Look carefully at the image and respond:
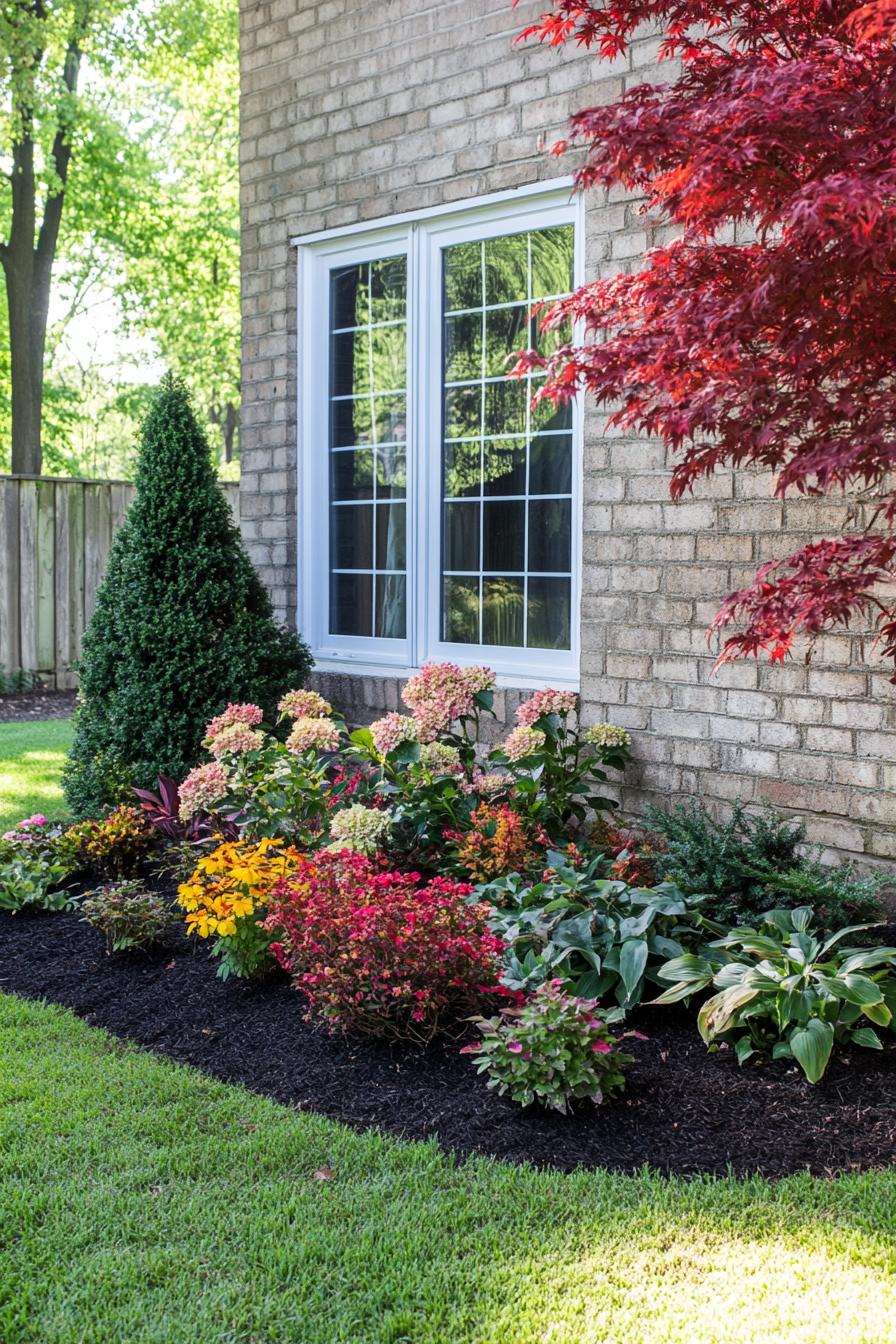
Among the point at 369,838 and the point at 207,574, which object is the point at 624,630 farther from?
the point at 207,574

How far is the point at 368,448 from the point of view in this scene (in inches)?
250

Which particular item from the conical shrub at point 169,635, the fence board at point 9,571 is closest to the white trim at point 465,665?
the conical shrub at point 169,635

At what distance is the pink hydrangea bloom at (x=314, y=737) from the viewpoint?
4.82 metres

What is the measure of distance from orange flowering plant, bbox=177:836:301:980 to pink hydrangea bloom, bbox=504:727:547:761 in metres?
1.06

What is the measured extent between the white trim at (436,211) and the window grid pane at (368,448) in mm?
172

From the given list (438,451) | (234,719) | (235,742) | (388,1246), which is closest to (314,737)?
(235,742)

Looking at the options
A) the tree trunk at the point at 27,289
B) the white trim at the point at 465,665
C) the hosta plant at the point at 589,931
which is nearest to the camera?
the hosta plant at the point at 589,931

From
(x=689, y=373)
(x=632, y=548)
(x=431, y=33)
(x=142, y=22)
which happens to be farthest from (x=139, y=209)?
(x=689, y=373)

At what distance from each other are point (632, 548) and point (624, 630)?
34 centimetres

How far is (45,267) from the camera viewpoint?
48.9 ft

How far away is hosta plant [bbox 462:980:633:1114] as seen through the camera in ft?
9.89

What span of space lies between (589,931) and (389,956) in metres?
0.66

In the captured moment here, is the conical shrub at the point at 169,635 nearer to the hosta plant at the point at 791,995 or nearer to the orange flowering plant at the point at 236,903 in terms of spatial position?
the orange flowering plant at the point at 236,903

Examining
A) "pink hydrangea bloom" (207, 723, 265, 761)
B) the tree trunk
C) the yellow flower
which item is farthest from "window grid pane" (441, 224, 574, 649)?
the tree trunk
